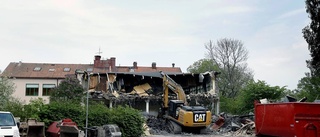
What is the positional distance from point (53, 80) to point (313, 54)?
38.5 m

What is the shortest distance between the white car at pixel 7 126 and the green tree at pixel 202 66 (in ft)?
150

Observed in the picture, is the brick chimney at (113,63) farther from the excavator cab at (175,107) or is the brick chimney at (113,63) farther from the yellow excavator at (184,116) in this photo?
the excavator cab at (175,107)

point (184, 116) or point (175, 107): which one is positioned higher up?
point (175, 107)

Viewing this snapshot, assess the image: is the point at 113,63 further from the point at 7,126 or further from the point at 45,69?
the point at 7,126

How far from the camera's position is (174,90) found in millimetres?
29641

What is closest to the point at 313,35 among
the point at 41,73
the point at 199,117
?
the point at 199,117

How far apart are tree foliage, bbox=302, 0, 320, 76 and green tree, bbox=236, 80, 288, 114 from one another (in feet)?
17.5

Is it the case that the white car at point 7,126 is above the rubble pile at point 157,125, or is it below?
above

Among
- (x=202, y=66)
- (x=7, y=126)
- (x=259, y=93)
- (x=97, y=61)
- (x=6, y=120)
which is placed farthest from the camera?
(x=202, y=66)

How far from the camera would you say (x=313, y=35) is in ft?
102

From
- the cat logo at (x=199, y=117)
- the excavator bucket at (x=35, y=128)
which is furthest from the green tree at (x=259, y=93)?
the excavator bucket at (x=35, y=128)

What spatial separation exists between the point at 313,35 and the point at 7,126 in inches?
946

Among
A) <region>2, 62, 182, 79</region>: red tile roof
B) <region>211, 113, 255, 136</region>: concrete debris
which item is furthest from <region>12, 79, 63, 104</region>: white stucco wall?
<region>211, 113, 255, 136</region>: concrete debris

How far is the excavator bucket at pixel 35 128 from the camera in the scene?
18.5 metres
